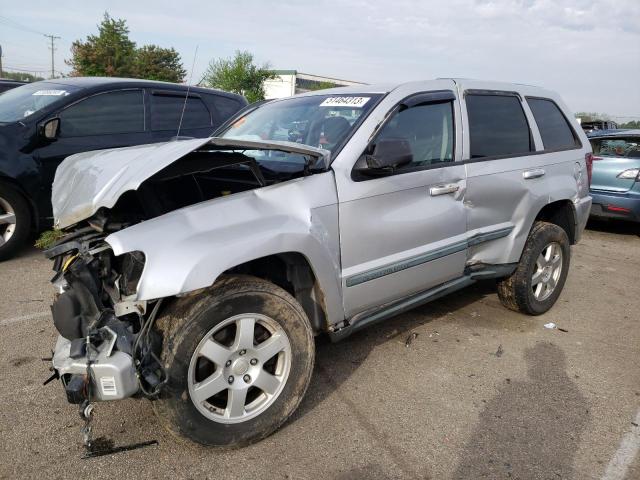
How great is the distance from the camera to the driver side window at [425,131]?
10.5 ft

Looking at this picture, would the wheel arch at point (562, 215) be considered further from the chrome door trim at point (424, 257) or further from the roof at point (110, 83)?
the roof at point (110, 83)

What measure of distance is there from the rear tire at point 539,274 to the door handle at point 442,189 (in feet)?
3.69

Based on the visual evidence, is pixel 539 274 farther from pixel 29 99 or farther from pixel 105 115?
pixel 29 99

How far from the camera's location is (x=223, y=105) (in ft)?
21.9

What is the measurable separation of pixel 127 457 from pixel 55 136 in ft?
12.9

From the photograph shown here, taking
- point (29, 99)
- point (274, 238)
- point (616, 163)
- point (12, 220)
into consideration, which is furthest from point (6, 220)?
point (616, 163)

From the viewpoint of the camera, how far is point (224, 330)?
95.6 inches

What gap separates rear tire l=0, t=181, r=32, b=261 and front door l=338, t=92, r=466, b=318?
3.94 m

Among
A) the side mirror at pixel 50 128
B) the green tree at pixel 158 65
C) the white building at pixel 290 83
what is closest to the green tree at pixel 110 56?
the green tree at pixel 158 65

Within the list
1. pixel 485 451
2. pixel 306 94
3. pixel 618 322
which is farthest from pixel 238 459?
pixel 618 322

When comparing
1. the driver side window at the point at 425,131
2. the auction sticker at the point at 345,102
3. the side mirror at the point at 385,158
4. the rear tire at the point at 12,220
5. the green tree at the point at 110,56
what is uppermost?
the green tree at the point at 110,56

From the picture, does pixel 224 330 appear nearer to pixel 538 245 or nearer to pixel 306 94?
pixel 306 94

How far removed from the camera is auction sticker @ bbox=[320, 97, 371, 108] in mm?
3214

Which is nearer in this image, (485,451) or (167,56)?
(485,451)
